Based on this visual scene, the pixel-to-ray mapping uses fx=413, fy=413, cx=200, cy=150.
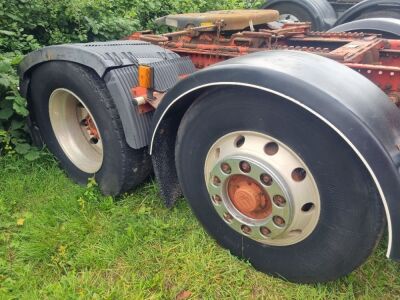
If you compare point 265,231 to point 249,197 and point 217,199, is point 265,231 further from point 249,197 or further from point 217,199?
point 217,199

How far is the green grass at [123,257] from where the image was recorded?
2318 mm

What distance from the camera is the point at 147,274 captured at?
246cm

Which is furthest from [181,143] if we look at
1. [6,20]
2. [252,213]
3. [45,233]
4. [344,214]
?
[6,20]

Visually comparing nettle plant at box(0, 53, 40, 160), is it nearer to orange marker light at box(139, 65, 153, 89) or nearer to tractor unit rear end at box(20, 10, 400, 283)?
tractor unit rear end at box(20, 10, 400, 283)

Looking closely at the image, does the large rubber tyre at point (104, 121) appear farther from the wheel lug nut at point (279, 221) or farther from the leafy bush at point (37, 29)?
the wheel lug nut at point (279, 221)

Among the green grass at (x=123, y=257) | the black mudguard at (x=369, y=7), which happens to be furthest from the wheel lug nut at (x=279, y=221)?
the black mudguard at (x=369, y=7)

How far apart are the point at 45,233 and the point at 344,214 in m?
1.95

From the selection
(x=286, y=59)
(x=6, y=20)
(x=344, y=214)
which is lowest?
(x=344, y=214)

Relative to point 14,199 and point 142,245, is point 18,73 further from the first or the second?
point 142,245

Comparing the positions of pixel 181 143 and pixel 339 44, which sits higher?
pixel 339 44

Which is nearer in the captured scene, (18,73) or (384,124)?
(384,124)

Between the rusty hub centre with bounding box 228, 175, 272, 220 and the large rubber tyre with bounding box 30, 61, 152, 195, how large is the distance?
2.92 ft

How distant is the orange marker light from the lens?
2564 mm

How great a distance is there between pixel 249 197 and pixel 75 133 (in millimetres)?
1874
